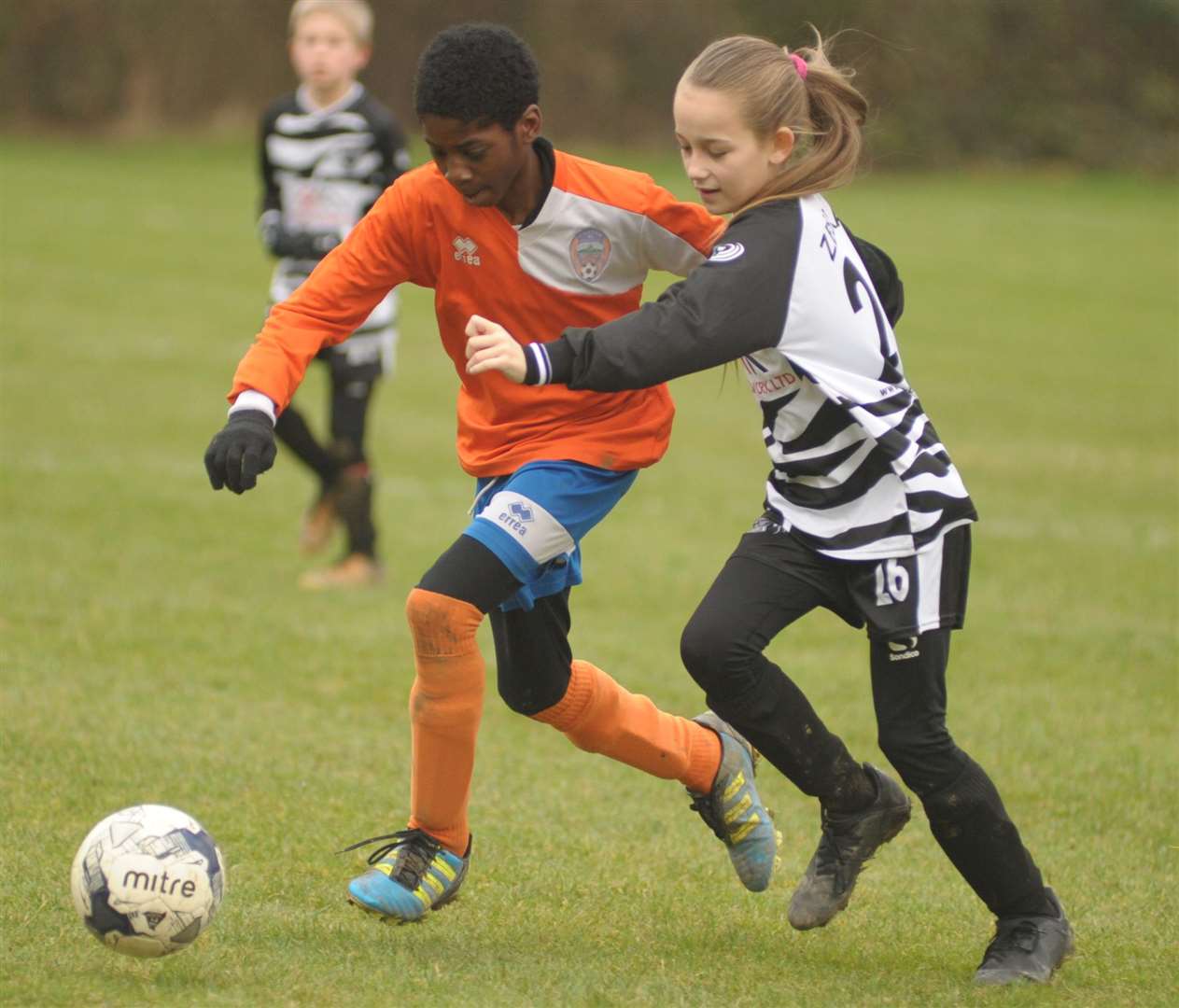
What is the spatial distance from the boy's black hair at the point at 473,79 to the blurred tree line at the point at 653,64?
23.3 m

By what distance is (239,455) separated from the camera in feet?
11.9

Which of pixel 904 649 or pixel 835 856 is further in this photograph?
pixel 835 856

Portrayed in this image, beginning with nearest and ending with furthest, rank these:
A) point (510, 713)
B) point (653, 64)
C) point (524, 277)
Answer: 1. point (524, 277)
2. point (510, 713)
3. point (653, 64)

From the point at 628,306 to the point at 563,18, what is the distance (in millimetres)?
28051

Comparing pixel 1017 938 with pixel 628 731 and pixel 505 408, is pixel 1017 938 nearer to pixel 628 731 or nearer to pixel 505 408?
pixel 628 731

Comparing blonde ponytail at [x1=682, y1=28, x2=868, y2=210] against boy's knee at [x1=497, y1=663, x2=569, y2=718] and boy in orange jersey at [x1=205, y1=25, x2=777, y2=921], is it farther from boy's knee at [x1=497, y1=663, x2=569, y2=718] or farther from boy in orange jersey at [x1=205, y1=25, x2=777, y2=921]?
boy's knee at [x1=497, y1=663, x2=569, y2=718]

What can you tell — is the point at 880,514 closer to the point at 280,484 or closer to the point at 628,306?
the point at 628,306

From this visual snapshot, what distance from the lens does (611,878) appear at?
179 inches

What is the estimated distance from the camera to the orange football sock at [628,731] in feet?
13.9

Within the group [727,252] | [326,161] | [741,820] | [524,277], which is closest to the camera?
[727,252]

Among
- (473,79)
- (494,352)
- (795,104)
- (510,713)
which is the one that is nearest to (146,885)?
(494,352)

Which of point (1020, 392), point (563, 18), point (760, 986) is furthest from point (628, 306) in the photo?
point (563, 18)

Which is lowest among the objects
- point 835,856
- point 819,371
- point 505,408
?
point 835,856

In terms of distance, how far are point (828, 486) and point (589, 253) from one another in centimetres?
83
